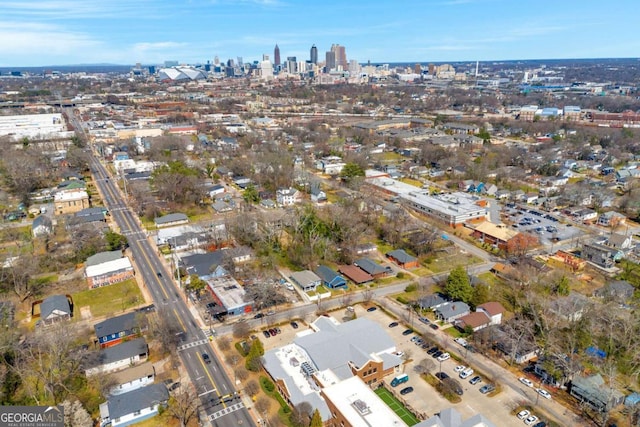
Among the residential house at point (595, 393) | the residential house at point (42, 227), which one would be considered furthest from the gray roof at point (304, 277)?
the residential house at point (42, 227)

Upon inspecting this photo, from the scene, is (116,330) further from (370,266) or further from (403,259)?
(403,259)

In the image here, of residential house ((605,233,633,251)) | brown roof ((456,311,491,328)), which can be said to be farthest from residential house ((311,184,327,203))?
residential house ((605,233,633,251))

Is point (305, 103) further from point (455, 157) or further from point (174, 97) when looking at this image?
point (455, 157)

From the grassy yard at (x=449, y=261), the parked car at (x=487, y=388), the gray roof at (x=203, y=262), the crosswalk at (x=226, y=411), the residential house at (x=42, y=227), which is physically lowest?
the parked car at (x=487, y=388)

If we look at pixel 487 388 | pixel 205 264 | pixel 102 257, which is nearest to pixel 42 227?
pixel 102 257

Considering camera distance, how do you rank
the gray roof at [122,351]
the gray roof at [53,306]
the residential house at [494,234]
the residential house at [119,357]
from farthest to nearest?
the residential house at [494,234], the gray roof at [53,306], the gray roof at [122,351], the residential house at [119,357]

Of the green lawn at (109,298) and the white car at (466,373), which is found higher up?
the green lawn at (109,298)

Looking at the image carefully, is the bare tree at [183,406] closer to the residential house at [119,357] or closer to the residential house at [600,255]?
the residential house at [119,357]
